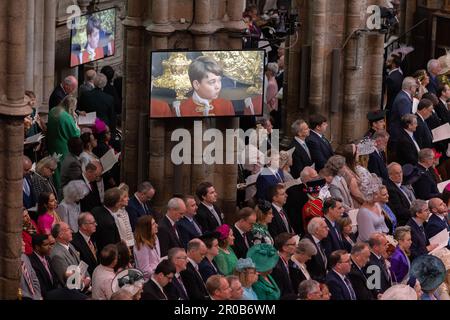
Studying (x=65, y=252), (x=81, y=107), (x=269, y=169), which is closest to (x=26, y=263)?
(x=65, y=252)

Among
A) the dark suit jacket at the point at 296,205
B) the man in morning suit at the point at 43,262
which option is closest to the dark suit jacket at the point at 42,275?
the man in morning suit at the point at 43,262

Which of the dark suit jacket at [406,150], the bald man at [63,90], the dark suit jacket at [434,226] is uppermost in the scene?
the bald man at [63,90]

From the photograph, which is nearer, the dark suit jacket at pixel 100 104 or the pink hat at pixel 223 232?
the pink hat at pixel 223 232

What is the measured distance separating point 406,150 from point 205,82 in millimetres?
3660

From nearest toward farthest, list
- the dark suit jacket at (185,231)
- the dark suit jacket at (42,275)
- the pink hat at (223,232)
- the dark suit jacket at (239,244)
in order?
1. the dark suit jacket at (42,275)
2. the pink hat at (223,232)
3. the dark suit jacket at (239,244)
4. the dark suit jacket at (185,231)

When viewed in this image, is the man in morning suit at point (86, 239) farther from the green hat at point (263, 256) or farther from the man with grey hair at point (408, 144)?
the man with grey hair at point (408, 144)

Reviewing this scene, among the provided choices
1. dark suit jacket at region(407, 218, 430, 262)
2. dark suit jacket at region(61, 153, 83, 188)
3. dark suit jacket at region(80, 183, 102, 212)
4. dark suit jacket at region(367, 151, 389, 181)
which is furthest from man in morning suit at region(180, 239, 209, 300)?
dark suit jacket at region(367, 151, 389, 181)

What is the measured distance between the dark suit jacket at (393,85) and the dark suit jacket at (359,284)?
9852 millimetres

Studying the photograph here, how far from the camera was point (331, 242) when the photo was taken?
20.9 meters

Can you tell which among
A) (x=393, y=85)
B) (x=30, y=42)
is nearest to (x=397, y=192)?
(x=393, y=85)

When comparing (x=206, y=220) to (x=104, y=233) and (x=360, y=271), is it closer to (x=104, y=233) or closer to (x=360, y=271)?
(x=104, y=233)

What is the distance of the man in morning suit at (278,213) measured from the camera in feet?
71.3

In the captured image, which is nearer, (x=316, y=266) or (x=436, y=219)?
(x=316, y=266)

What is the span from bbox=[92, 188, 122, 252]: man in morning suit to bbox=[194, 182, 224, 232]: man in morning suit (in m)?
1.25
